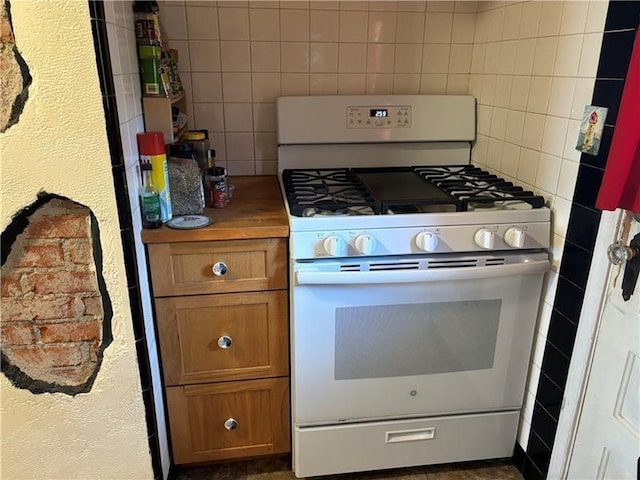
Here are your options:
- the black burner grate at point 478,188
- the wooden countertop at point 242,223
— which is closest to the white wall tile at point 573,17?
the black burner grate at point 478,188

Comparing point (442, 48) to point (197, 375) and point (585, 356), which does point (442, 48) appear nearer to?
point (585, 356)

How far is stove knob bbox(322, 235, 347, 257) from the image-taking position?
1.28 metres

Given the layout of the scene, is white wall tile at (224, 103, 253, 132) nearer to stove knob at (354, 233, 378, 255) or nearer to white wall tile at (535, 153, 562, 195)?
stove knob at (354, 233, 378, 255)

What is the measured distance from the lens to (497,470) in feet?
5.46

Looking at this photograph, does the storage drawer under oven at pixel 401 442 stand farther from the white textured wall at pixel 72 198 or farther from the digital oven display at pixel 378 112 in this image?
the digital oven display at pixel 378 112

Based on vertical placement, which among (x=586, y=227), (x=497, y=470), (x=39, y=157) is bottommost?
(x=497, y=470)

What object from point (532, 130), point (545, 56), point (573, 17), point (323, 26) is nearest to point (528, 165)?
point (532, 130)

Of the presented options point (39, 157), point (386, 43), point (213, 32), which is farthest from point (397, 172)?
point (39, 157)

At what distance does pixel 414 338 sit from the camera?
4.70 feet

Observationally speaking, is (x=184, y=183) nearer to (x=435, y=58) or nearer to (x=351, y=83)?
(x=351, y=83)

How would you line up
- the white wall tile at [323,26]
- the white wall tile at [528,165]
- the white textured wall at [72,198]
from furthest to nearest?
the white wall tile at [323,26] < the white wall tile at [528,165] < the white textured wall at [72,198]

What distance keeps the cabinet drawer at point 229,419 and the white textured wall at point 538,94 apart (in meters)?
0.79

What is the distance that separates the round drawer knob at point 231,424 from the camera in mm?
1568

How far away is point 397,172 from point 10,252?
1.22 m
